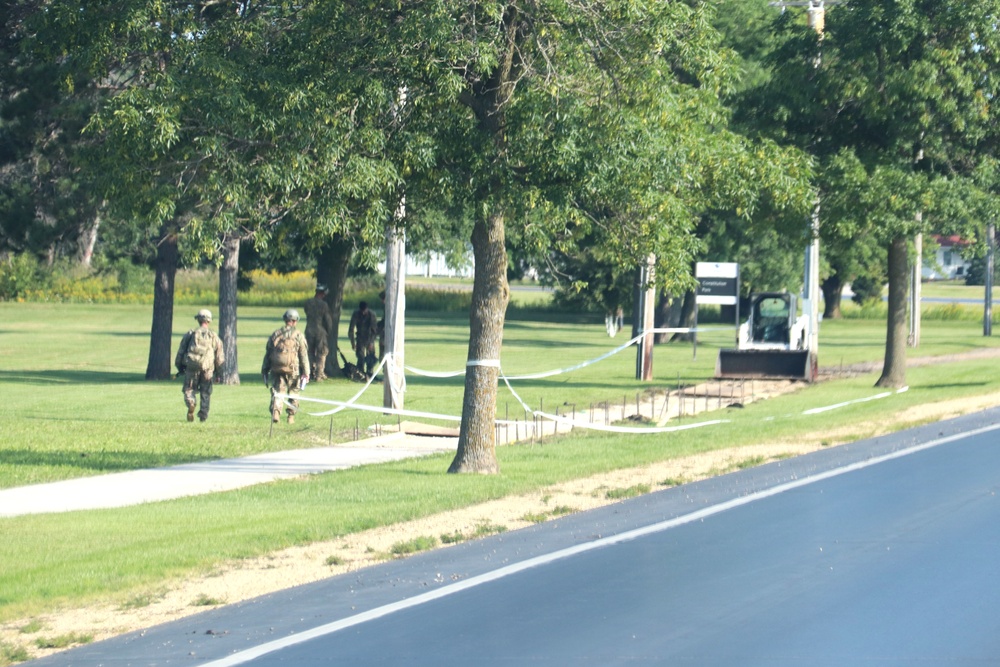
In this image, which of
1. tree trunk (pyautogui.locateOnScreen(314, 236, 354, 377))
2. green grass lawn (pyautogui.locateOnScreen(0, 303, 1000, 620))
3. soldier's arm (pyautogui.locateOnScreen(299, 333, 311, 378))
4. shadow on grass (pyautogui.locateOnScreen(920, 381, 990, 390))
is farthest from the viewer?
tree trunk (pyautogui.locateOnScreen(314, 236, 354, 377))

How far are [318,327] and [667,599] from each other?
62.1 ft

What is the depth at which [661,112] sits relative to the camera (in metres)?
14.4

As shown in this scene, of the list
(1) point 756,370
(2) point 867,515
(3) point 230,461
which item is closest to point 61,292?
(1) point 756,370

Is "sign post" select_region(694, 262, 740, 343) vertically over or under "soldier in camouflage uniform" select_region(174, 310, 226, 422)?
over

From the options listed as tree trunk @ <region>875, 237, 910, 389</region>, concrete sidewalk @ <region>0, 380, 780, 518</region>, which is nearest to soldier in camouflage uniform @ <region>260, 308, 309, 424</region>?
concrete sidewalk @ <region>0, 380, 780, 518</region>

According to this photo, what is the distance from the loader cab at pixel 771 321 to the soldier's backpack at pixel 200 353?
56.7ft

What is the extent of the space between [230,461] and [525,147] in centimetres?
559

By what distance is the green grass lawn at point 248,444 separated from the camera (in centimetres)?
1044

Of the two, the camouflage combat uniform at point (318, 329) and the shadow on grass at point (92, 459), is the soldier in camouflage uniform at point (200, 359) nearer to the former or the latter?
the shadow on grass at point (92, 459)

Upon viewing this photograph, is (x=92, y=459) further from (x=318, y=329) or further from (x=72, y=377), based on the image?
(x=72, y=377)

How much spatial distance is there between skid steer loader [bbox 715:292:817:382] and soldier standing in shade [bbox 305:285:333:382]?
8.79 m

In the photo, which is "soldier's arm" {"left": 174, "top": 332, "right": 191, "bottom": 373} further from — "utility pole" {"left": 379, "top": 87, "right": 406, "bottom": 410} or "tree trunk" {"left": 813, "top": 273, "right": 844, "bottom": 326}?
"tree trunk" {"left": 813, "top": 273, "right": 844, "bottom": 326}

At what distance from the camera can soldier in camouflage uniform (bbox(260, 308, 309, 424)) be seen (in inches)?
775

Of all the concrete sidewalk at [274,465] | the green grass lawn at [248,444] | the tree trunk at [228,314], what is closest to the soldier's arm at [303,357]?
the green grass lawn at [248,444]
